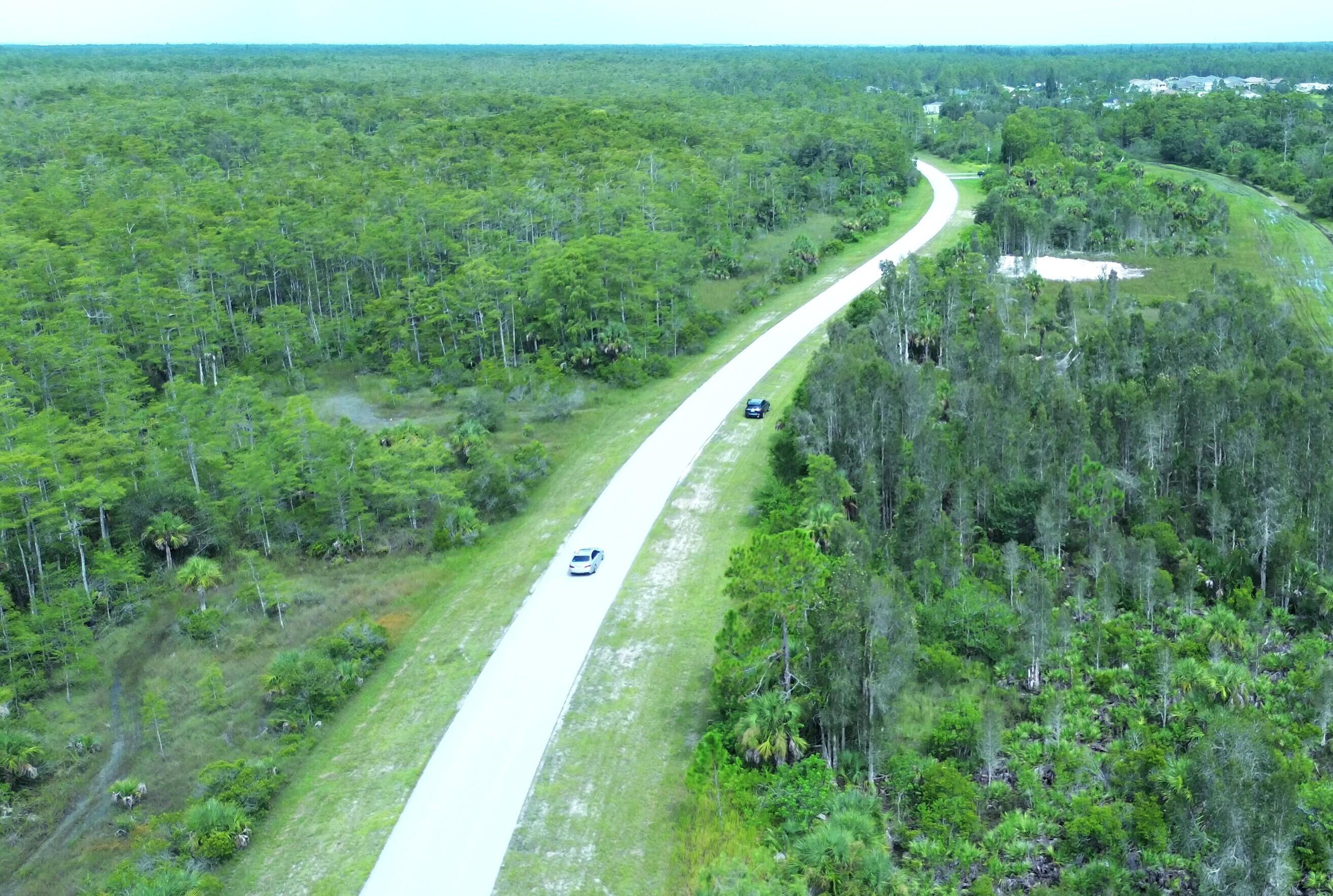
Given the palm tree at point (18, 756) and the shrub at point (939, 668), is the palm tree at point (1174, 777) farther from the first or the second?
the palm tree at point (18, 756)

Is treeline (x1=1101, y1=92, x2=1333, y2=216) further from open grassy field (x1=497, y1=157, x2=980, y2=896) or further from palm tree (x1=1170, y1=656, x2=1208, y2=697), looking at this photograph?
open grassy field (x1=497, y1=157, x2=980, y2=896)

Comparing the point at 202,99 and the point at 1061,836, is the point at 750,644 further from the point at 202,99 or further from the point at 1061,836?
the point at 202,99

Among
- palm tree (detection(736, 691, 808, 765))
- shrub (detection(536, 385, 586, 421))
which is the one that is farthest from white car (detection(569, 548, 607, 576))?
shrub (detection(536, 385, 586, 421))

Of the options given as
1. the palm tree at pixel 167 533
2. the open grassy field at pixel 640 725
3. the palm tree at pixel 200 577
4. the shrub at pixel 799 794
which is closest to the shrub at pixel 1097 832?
the shrub at pixel 799 794

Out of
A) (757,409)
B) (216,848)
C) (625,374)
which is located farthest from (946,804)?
(625,374)

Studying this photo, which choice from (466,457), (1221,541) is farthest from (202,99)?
(1221,541)

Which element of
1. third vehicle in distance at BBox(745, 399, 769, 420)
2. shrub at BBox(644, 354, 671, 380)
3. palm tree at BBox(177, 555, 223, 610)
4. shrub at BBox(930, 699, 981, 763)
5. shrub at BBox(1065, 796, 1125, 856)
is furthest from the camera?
shrub at BBox(644, 354, 671, 380)

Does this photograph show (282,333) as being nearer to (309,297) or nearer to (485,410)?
(309,297)
